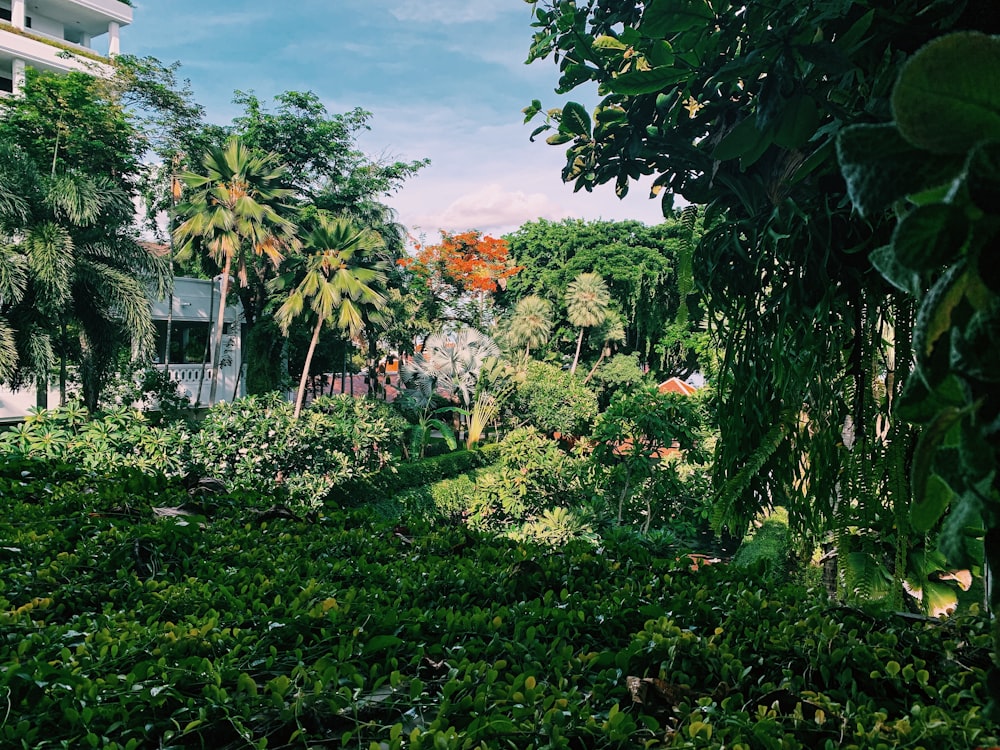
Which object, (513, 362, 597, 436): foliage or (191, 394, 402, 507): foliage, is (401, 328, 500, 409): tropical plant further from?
(191, 394, 402, 507): foliage

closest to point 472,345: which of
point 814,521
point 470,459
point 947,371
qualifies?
point 470,459

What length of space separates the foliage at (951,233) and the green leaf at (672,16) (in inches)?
37.9

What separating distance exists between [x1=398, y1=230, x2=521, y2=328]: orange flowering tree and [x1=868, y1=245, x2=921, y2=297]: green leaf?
18979mm

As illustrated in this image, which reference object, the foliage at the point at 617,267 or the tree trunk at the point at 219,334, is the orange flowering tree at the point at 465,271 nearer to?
the foliage at the point at 617,267

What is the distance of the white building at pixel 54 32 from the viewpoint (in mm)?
18359

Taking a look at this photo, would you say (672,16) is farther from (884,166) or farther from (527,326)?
(527,326)

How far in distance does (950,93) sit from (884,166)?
41 millimetres

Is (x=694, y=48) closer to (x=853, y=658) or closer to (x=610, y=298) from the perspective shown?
(x=853, y=658)

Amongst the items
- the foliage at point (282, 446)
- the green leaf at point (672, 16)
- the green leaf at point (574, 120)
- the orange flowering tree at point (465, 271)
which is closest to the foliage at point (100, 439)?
the foliage at point (282, 446)

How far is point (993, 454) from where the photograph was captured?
328 mm

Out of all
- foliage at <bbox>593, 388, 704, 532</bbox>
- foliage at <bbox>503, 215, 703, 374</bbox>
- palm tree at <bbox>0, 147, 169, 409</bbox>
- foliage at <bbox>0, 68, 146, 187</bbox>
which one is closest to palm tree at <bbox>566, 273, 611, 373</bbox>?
foliage at <bbox>503, 215, 703, 374</bbox>

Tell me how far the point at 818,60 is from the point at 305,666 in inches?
51.5

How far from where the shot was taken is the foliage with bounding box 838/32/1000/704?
0.32 m

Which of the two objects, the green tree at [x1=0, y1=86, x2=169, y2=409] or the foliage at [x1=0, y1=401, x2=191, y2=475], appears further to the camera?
the green tree at [x1=0, y1=86, x2=169, y2=409]
